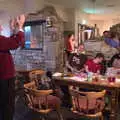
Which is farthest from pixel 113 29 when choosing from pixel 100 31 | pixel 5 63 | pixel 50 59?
pixel 5 63

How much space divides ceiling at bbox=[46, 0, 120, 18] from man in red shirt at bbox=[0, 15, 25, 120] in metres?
3.42

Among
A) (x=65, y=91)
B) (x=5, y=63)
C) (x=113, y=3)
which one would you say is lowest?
(x=65, y=91)

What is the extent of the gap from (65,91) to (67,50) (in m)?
1.66

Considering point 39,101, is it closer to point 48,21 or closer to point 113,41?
point 113,41

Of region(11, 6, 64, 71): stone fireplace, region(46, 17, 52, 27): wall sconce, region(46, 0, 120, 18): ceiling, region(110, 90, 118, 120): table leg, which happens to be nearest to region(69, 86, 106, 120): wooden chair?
region(110, 90, 118, 120): table leg

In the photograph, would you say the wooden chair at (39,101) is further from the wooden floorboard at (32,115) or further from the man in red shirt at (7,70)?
the wooden floorboard at (32,115)

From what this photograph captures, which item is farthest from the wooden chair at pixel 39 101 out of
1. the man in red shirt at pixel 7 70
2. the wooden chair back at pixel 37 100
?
the man in red shirt at pixel 7 70

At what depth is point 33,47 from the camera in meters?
5.89

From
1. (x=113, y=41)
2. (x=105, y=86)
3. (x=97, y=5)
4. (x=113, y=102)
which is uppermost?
(x=97, y=5)

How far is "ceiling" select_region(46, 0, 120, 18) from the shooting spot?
563cm

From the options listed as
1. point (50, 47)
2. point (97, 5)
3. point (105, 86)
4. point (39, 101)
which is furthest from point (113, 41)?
point (39, 101)

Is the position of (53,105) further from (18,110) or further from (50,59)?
(50,59)

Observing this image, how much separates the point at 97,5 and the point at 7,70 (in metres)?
3.97

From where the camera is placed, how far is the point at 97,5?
19.2 ft
